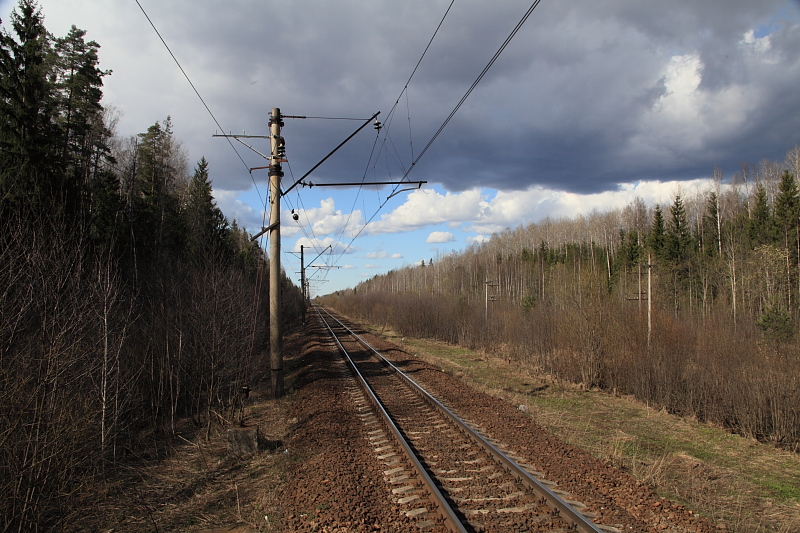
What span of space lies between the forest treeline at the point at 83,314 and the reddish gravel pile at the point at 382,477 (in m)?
2.65

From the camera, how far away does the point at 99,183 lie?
23.5 metres

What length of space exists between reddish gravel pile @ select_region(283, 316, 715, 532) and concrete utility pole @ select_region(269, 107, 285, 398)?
1.89 m

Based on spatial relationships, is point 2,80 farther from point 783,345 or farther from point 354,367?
point 783,345

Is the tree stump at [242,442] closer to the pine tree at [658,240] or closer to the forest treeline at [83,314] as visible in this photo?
the forest treeline at [83,314]

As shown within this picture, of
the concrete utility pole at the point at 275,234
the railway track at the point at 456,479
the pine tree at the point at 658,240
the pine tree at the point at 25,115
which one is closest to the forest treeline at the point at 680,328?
the pine tree at the point at 658,240

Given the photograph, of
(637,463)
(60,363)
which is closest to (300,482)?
(60,363)

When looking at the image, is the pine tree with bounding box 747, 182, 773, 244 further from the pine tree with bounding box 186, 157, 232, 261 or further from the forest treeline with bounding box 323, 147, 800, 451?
the pine tree with bounding box 186, 157, 232, 261

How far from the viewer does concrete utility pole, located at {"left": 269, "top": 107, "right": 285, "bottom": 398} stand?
13031mm

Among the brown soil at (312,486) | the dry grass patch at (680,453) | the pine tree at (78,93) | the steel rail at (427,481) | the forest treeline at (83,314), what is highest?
the pine tree at (78,93)

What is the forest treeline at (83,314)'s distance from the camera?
5.77m

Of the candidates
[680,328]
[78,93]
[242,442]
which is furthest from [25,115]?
[680,328]

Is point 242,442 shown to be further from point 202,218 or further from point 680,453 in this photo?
point 202,218

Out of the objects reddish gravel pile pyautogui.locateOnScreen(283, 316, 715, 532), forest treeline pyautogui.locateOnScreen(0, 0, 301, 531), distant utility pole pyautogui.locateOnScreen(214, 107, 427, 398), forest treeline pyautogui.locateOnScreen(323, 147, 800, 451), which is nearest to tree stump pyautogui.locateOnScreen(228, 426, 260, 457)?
reddish gravel pile pyautogui.locateOnScreen(283, 316, 715, 532)

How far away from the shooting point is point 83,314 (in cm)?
791
